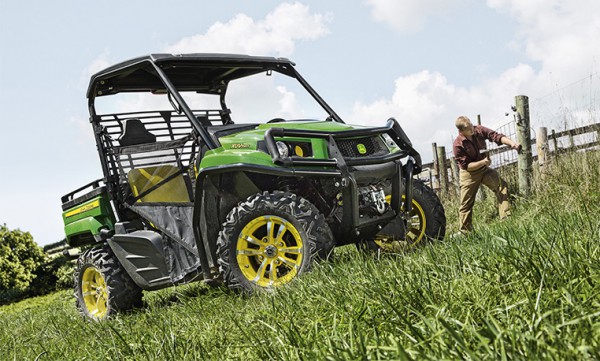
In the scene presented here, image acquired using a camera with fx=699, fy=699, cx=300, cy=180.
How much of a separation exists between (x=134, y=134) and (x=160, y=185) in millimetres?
854

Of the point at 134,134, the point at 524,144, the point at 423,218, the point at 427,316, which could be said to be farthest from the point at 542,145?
the point at 427,316

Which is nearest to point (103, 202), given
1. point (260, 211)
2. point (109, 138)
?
point (109, 138)

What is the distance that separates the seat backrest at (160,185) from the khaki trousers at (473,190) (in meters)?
4.70

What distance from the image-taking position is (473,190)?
32.7ft

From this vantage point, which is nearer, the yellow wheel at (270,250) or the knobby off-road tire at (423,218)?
the yellow wheel at (270,250)

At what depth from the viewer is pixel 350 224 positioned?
18.1 feet

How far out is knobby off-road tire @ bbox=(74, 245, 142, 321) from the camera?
22.7ft

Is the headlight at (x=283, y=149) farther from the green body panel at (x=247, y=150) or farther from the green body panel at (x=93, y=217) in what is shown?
the green body panel at (x=93, y=217)

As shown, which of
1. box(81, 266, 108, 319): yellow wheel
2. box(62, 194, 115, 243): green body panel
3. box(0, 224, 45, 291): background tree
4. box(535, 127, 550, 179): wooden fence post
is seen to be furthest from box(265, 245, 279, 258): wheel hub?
box(0, 224, 45, 291): background tree

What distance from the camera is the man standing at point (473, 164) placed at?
9727 millimetres

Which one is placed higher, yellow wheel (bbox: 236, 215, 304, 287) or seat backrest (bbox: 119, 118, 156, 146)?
seat backrest (bbox: 119, 118, 156, 146)

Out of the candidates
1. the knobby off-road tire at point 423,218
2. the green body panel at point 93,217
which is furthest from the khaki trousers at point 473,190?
the green body panel at point 93,217

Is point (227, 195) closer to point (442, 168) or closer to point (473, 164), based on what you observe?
point (473, 164)

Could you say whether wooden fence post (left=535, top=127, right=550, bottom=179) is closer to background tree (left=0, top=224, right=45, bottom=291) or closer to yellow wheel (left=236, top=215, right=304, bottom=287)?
yellow wheel (left=236, top=215, right=304, bottom=287)
